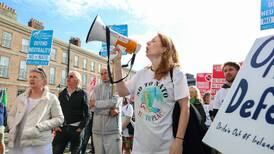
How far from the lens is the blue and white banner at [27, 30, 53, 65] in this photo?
9328 mm

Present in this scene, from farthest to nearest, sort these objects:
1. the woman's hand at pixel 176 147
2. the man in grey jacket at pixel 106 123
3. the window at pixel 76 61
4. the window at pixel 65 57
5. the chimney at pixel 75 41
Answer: the chimney at pixel 75 41 → the window at pixel 76 61 → the window at pixel 65 57 → the man in grey jacket at pixel 106 123 → the woman's hand at pixel 176 147

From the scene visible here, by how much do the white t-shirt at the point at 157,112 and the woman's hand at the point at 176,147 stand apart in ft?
0.33

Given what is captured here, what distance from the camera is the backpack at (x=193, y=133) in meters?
2.59

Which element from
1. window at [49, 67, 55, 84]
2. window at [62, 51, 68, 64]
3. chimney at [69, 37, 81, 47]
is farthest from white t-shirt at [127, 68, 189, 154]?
chimney at [69, 37, 81, 47]

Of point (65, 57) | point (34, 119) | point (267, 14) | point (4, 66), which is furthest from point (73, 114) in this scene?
point (65, 57)

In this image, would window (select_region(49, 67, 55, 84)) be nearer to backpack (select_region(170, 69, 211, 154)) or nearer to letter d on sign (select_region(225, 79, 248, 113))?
backpack (select_region(170, 69, 211, 154))

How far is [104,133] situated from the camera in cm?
476

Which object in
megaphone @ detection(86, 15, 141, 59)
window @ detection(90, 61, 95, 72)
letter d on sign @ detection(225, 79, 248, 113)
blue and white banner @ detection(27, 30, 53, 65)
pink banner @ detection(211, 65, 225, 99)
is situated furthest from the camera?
window @ detection(90, 61, 95, 72)

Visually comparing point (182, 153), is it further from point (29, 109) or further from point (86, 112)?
point (86, 112)

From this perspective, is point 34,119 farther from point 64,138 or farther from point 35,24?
point 35,24

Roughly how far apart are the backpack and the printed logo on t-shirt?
0.40ft

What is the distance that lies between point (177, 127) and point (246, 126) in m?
1.02

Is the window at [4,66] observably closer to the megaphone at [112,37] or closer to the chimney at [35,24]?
the chimney at [35,24]

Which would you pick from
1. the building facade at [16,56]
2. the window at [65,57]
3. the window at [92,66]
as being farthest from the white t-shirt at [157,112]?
the window at [92,66]
